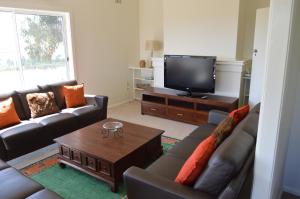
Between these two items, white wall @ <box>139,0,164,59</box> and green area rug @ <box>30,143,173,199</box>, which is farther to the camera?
white wall @ <box>139,0,164,59</box>

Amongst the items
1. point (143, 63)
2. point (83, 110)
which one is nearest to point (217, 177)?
point (83, 110)

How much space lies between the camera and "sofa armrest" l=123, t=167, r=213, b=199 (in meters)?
1.59

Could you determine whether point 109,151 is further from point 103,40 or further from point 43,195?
point 103,40

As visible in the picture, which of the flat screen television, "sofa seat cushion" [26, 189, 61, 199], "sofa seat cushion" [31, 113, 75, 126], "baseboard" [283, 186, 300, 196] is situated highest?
the flat screen television

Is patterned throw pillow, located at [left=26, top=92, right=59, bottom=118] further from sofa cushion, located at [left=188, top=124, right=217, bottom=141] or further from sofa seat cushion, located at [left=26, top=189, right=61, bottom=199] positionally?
sofa cushion, located at [left=188, top=124, right=217, bottom=141]

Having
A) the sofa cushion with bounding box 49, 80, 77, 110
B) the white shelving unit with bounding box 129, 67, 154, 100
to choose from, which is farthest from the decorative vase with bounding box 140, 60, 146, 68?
the sofa cushion with bounding box 49, 80, 77, 110

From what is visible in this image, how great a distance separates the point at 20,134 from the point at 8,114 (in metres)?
0.44

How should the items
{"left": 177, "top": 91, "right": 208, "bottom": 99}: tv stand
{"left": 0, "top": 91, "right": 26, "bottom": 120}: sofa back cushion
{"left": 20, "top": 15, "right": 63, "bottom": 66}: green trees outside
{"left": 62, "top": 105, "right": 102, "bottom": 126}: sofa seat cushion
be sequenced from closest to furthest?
{"left": 0, "top": 91, "right": 26, "bottom": 120}: sofa back cushion, {"left": 62, "top": 105, "right": 102, "bottom": 126}: sofa seat cushion, {"left": 20, "top": 15, "right": 63, "bottom": 66}: green trees outside, {"left": 177, "top": 91, "right": 208, "bottom": 99}: tv stand

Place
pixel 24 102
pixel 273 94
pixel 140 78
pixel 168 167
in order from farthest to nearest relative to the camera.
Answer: pixel 140 78 < pixel 24 102 < pixel 168 167 < pixel 273 94

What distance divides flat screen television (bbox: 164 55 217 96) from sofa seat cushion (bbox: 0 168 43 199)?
325 cm

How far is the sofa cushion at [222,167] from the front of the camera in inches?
57.7

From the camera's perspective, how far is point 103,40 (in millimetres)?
5242

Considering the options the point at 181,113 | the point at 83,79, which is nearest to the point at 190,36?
the point at 181,113

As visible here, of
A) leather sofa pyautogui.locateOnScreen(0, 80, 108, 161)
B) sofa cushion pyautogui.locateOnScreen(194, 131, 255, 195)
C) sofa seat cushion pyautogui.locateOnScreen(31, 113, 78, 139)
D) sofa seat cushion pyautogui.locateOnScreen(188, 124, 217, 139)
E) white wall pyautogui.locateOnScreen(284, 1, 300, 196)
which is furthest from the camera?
sofa seat cushion pyautogui.locateOnScreen(31, 113, 78, 139)
